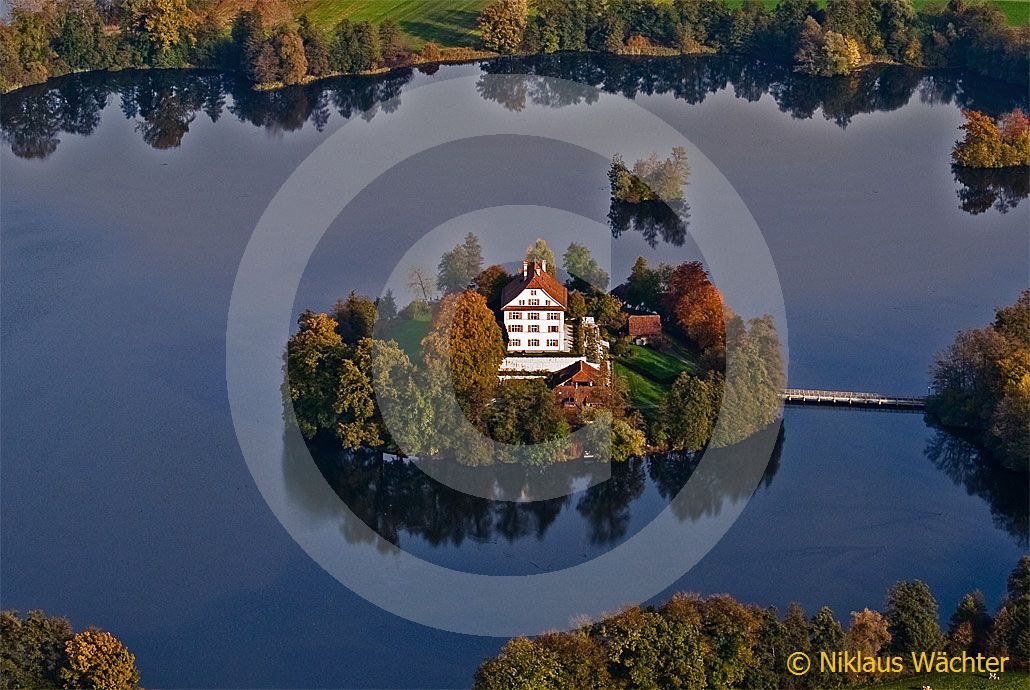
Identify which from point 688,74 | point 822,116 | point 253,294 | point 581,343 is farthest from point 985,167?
point 253,294

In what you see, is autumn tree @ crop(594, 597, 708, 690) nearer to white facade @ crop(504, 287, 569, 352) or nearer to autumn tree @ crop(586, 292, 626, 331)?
white facade @ crop(504, 287, 569, 352)

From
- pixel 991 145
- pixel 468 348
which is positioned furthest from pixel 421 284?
pixel 991 145

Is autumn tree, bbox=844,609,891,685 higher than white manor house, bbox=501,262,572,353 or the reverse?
the reverse

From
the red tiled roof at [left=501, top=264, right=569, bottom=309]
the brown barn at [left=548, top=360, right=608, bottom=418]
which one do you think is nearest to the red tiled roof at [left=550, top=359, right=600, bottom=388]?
the brown barn at [left=548, top=360, right=608, bottom=418]

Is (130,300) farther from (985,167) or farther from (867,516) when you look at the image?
(985,167)

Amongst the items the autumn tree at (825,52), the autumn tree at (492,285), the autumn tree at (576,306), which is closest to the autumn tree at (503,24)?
the autumn tree at (825,52)
